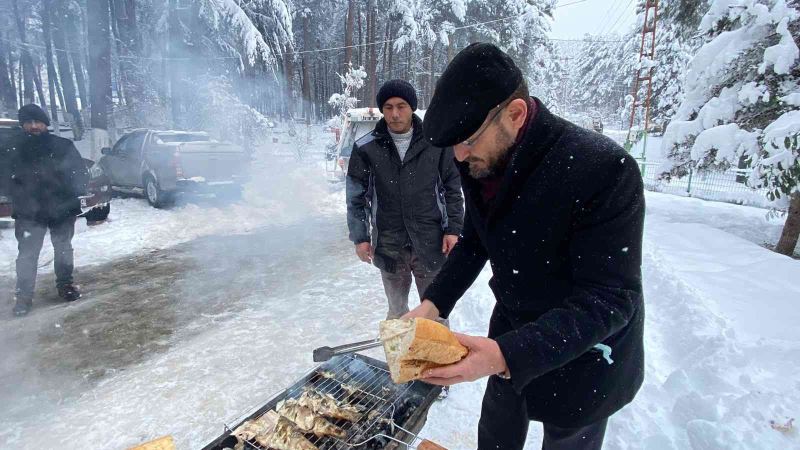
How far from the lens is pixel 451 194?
361 cm

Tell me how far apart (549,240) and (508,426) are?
1.09 meters

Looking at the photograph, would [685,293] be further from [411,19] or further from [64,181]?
[411,19]

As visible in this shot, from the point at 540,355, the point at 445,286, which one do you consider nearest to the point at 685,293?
the point at 445,286

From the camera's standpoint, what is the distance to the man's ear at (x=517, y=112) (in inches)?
56.7

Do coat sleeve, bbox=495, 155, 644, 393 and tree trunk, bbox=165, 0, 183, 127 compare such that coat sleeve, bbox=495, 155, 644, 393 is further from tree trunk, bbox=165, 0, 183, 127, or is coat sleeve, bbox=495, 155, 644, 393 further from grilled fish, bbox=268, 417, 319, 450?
tree trunk, bbox=165, 0, 183, 127

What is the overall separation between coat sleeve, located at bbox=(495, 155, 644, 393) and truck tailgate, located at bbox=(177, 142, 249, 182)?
10.7 metres

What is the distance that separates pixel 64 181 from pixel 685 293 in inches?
301

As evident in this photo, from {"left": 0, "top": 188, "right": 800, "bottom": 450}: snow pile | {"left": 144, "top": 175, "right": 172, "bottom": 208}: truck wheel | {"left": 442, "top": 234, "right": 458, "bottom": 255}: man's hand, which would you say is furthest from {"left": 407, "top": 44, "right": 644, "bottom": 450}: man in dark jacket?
{"left": 144, "top": 175, "right": 172, "bottom": 208}: truck wheel

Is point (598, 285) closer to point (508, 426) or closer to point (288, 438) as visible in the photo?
point (508, 426)

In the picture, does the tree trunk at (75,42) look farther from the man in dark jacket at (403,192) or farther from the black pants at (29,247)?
the man in dark jacket at (403,192)

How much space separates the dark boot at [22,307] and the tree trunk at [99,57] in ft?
28.3

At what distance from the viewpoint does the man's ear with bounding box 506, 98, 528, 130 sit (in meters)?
1.44

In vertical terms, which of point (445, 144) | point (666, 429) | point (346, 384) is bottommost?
point (666, 429)

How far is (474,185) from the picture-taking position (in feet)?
5.74
